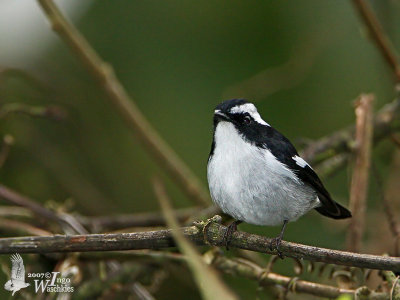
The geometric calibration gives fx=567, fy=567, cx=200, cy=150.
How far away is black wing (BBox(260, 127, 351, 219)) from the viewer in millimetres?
3193

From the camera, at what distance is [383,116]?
164 inches

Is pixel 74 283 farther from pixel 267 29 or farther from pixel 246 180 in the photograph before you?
pixel 267 29

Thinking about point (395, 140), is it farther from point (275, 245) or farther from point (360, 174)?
point (275, 245)

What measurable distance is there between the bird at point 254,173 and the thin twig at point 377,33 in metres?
1.38

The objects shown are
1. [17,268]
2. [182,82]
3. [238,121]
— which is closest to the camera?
[17,268]

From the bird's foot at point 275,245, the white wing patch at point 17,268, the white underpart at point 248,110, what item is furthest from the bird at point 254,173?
the white wing patch at point 17,268

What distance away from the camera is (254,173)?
302 cm

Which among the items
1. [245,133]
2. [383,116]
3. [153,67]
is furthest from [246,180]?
[153,67]

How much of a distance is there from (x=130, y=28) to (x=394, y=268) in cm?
369

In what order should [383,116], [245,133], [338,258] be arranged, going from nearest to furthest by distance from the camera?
[338,258], [245,133], [383,116]

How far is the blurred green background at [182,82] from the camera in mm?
4844

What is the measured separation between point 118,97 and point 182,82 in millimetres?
1103

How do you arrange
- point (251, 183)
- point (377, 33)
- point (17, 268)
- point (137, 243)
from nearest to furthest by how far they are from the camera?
point (137, 243), point (251, 183), point (17, 268), point (377, 33)

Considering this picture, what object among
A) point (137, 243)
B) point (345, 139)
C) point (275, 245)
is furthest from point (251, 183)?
point (345, 139)
